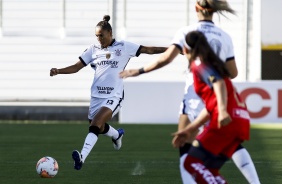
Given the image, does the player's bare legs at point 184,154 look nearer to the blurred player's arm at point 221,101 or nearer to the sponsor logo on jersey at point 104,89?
the blurred player's arm at point 221,101

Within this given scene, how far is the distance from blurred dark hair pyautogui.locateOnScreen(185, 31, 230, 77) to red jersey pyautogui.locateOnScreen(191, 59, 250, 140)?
5 cm

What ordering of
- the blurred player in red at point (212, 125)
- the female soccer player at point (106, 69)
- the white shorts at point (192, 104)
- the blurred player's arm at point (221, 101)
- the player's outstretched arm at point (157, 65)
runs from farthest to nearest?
the female soccer player at point (106, 69) < the white shorts at point (192, 104) < the player's outstretched arm at point (157, 65) < the blurred player in red at point (212, 125) < the blurred player's arm at point (221, 101)

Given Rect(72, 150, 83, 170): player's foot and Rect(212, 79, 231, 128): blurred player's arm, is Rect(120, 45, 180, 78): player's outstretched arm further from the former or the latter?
Rect(72, 150, 83, 170): player's foot

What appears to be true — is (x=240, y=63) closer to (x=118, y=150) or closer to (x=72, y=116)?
(x=72, y=116)

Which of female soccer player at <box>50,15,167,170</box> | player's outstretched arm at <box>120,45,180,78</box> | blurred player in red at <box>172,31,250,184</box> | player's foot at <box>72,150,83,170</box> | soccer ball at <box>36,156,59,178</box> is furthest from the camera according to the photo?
female soccer player at <box>50,15,167,170</box>

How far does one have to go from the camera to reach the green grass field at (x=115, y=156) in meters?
11.4

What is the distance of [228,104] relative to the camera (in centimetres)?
754

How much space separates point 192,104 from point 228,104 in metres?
1.91

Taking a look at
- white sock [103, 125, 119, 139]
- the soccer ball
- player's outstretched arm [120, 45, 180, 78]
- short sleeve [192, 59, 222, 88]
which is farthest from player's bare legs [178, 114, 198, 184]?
white sock [103, 125, 119, 139]

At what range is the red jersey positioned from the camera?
7.50 m

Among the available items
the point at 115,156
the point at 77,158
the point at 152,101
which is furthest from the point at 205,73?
the point at 152,101

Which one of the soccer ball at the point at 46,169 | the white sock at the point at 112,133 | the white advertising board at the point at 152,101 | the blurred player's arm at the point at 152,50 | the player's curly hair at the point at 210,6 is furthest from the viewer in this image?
the white advertising board at the point at 152,101

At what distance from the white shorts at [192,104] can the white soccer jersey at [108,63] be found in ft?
11.4

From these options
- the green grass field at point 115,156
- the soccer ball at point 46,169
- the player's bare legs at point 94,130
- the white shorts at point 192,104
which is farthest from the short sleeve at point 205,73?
the player's bare legs at point 94,130
